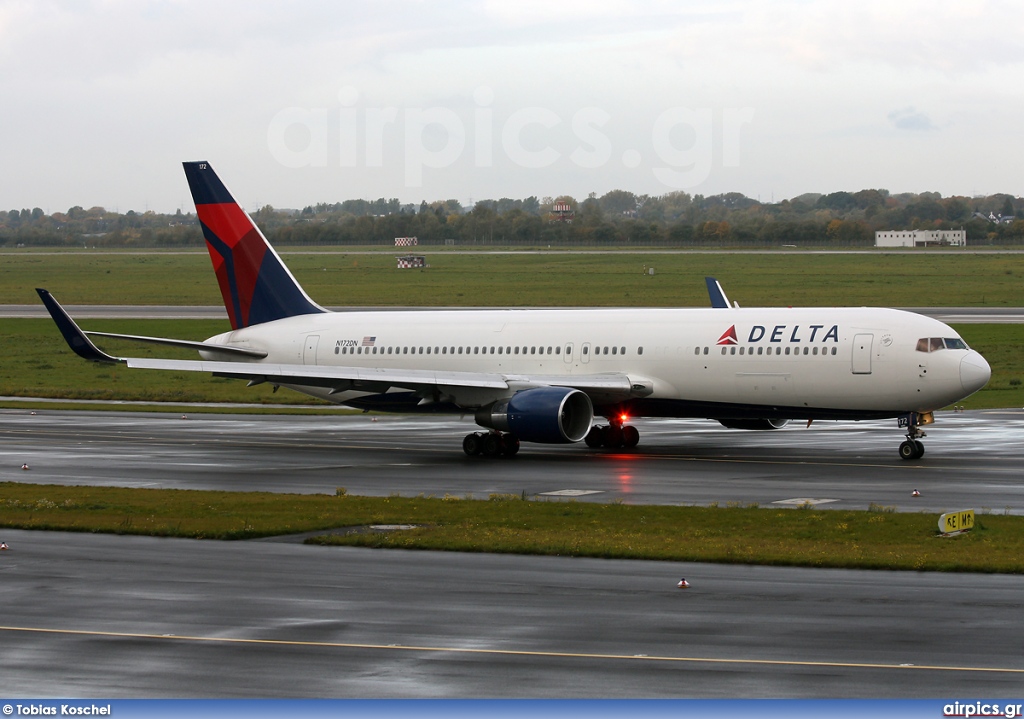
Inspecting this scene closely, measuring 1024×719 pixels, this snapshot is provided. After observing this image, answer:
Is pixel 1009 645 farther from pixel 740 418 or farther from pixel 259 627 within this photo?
pixel 740 418

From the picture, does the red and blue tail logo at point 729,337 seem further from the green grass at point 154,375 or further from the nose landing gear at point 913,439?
the green grass at point 154,375

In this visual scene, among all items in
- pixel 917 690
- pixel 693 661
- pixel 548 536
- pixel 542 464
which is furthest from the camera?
pixel 542 464

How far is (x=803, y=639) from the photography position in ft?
53.0

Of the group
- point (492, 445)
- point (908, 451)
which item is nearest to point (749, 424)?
point (908, 451)

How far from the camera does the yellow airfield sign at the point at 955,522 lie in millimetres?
23328

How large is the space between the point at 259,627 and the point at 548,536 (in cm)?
789

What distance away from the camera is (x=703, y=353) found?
3838 cm

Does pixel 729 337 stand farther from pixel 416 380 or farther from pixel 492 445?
pixel 416 380

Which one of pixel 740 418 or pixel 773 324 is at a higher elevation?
pixel 773 324

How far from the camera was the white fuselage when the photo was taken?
36.2m

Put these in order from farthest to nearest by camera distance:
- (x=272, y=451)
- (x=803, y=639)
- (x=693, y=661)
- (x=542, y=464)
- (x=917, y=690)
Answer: (x=272, y=451) < (x=542, y=464) < (x=803, y=639) < (x=693, y=661) < (x=917, y=690)

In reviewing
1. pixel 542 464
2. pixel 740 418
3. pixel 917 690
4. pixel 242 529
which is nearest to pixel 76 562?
pixel 242 529

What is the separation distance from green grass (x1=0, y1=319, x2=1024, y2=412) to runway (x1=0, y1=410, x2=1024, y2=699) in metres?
28.0

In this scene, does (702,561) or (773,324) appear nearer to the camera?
(702,561)
